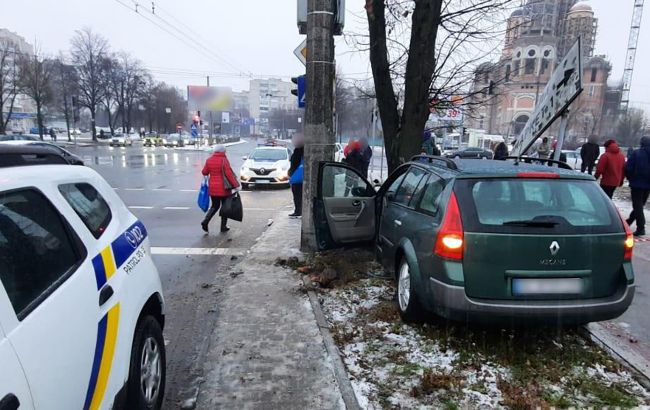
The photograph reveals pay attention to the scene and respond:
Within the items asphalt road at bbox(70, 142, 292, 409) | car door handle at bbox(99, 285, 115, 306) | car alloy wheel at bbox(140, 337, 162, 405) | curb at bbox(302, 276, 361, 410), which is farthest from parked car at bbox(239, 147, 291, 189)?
car door handle at bbox(99, 285, 115, 306)

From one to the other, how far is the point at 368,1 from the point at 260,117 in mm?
92753

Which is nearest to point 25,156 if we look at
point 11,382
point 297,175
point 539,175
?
point 11,382

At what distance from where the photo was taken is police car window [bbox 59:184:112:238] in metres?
2.43

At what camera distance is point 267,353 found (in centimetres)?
372

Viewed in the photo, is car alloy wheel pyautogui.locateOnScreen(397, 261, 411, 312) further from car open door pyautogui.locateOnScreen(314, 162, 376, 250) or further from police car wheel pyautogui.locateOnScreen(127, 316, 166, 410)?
police car wheel pyautogui.locateOnScreen(127, 316, 166, 410)

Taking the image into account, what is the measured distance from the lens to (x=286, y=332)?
Result: 4.11 metres

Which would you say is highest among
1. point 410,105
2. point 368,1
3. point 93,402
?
point 368,1

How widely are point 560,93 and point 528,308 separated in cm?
383

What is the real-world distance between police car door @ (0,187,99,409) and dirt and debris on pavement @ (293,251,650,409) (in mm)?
1854

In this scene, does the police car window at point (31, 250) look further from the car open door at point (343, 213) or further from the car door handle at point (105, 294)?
the car open door at point (343, 213)

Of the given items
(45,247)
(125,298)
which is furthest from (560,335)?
(45,247)

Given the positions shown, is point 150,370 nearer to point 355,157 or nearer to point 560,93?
point 560,93

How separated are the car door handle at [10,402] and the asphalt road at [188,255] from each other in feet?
5.60

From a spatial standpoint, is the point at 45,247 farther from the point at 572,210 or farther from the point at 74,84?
the point at 74,84
